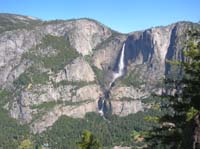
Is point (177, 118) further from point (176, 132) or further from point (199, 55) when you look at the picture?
point (199, 55)

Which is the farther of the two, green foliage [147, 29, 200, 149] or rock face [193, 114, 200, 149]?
green foliage [147, 29, 200, 149]

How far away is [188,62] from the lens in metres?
28.0

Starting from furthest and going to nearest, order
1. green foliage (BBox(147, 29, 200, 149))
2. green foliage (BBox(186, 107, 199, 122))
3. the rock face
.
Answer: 1. green foliage (BBox(147, 29, 200, 149))
2. green foliage (BBox(186, 107, 199, 122))
3. the rock face

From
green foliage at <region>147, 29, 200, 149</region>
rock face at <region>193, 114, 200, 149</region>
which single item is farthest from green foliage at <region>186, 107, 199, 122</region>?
green foliage at <region>147, 29, 200, 149</region>

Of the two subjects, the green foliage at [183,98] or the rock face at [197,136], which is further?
the green foliage at [183,98]

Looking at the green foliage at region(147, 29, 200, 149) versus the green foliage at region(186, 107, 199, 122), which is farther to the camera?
the green foliage at region(147, 29, 200, 149)

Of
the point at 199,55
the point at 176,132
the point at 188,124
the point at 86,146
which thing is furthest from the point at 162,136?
the point at 86,146

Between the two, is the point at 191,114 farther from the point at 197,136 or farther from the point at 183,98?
the point at 183,98

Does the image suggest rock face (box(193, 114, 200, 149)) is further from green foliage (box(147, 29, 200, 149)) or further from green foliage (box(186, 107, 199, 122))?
green foliage (box(147, 29, 200, 149))

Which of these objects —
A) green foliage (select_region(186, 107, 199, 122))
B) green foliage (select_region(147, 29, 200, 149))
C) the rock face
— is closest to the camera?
the rock face

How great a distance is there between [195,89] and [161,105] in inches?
108

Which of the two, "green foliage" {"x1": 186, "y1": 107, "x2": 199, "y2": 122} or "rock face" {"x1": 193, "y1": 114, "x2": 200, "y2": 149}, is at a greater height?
"green foliage" {"x1": 186, "y1": 107, "x2": 199, "y2": 122}

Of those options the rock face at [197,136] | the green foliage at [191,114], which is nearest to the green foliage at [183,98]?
the green foliage at [191,114]

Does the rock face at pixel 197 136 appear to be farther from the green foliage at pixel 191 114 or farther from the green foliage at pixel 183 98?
the green foliage at pixel 183 98
